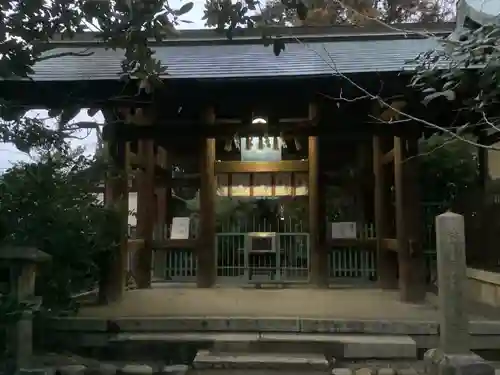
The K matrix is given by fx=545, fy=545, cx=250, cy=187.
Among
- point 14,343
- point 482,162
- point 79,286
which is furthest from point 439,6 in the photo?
point 14,343

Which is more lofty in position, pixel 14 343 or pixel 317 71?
pixel 317 71

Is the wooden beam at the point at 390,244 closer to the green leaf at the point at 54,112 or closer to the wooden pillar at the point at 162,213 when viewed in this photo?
the wooden pillar at the point at 162,213

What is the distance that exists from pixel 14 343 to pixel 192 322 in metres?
2.06

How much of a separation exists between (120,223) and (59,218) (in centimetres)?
184

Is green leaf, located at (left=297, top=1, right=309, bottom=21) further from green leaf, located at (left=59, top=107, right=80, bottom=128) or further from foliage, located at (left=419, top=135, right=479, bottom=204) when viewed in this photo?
foliage, located at (left=419, top=135, right=479, bottom=204)

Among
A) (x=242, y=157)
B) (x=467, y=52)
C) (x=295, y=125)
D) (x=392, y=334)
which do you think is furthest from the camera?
(x=242, y=157)

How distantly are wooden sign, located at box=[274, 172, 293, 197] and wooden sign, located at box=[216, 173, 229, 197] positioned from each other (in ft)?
3.11

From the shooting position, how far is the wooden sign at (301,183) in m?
10.4

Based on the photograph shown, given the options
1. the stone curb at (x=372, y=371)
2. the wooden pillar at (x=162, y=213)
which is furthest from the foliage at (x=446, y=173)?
the stone curb at (x=372, y=371)

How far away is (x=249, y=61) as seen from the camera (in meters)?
7.82

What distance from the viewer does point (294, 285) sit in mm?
9742

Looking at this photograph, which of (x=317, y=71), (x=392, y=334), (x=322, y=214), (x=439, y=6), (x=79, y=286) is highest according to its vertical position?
(x=439, y=6)

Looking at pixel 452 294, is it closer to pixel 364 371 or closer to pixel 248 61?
pixel 364 371

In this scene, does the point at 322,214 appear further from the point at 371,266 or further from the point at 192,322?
the point at 192,322
